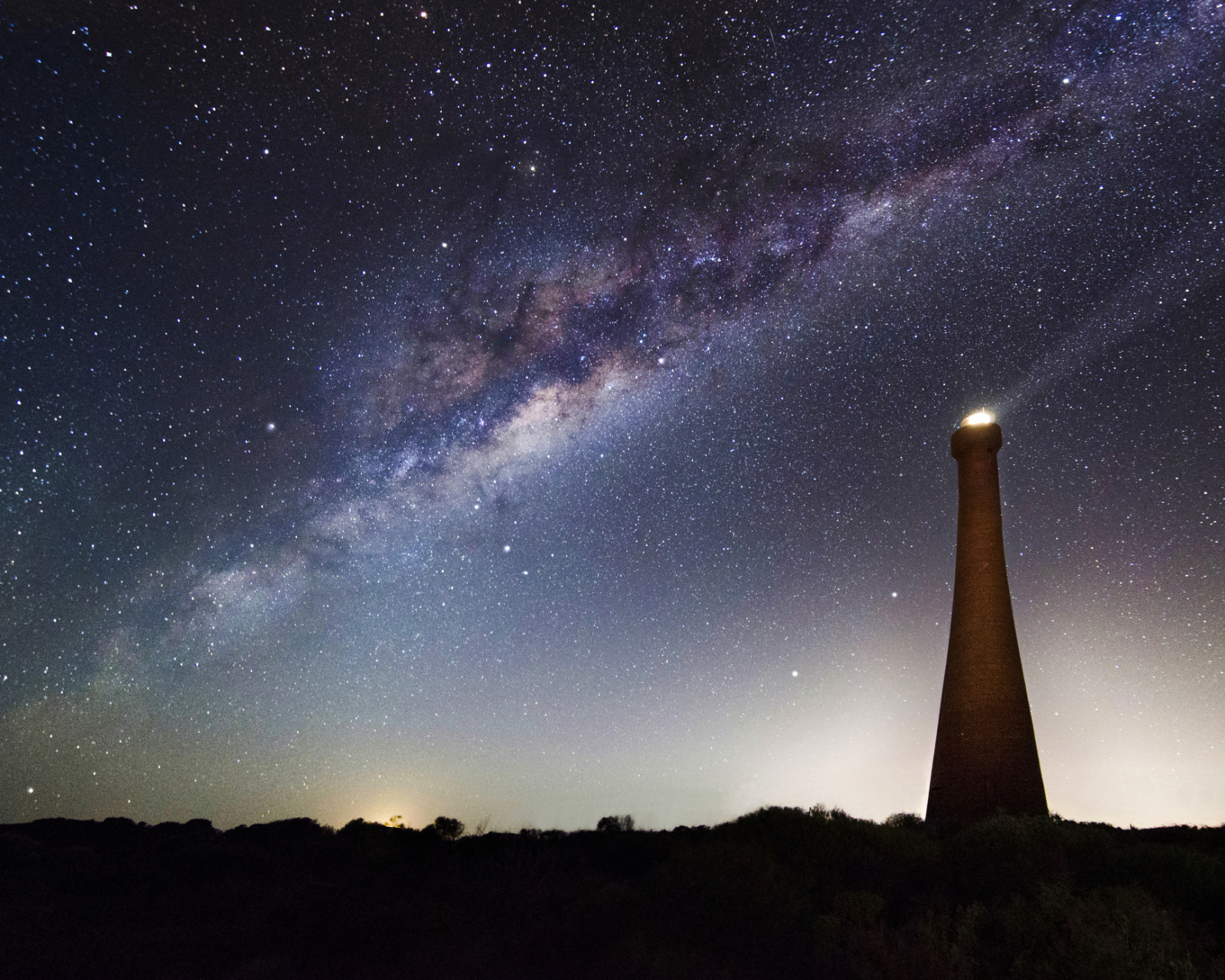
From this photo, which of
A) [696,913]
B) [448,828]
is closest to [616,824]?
[448,828]

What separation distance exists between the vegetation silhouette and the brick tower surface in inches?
147

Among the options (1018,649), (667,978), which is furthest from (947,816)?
(667,978)

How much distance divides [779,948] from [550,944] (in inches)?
137

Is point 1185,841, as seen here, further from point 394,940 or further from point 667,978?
point 394,940

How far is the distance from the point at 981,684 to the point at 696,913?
16507 millimetres

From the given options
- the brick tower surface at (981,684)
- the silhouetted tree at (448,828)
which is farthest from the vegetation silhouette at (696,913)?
the silhouetted tree at (448,828)

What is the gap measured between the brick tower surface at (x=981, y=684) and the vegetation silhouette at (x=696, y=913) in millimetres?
3728

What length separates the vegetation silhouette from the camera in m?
8.90

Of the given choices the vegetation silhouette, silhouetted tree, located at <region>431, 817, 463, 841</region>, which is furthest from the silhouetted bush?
the vegetation silhouette

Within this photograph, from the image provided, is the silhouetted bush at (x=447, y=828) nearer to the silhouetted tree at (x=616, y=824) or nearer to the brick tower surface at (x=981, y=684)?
the silhouetted tree at (x=616, y=824)

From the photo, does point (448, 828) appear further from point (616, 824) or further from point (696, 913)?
point (696, 913)

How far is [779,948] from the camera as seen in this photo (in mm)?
9570

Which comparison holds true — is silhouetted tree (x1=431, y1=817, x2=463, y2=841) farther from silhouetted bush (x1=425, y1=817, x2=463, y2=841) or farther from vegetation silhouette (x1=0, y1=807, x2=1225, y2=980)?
vegetation silhouette (x1=0, y1=807, x2=1225, y2=980)

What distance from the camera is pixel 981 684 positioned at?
77.7ft
